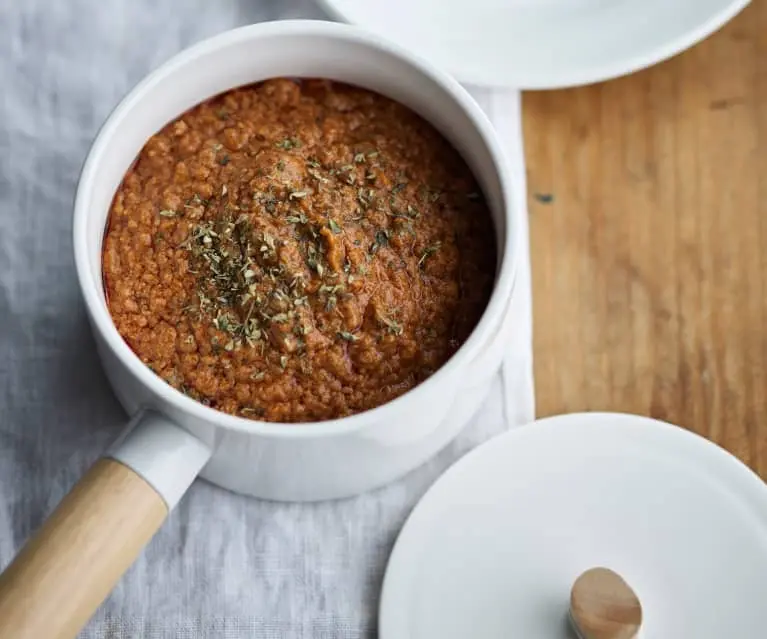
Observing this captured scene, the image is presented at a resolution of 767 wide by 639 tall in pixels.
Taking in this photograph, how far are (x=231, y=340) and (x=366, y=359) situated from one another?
0.12 m

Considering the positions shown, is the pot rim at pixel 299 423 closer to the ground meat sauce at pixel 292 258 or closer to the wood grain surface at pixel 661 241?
the ground meat sauce at pixel 292 258

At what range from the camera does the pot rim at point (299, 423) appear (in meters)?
0.92

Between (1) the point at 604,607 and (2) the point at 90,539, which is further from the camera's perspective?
(1) the point at 604,607

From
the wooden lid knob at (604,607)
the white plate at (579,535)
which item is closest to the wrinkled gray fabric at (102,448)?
the white plate at (579,535)

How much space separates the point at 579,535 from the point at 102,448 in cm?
50

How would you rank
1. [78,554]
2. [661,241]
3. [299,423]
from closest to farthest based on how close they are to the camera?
[78,554] < [299,423] < [661,241]

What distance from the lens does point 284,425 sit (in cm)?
92

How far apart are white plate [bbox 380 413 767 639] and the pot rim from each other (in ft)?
0.77

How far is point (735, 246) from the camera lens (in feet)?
4.13

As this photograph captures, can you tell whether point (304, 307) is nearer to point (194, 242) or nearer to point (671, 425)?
point (194, 242)

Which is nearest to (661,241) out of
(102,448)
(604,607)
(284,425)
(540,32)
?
(540,32)

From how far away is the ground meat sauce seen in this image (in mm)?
968

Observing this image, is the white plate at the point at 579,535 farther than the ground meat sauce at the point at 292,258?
Yes

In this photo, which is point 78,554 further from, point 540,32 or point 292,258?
point 540,32
